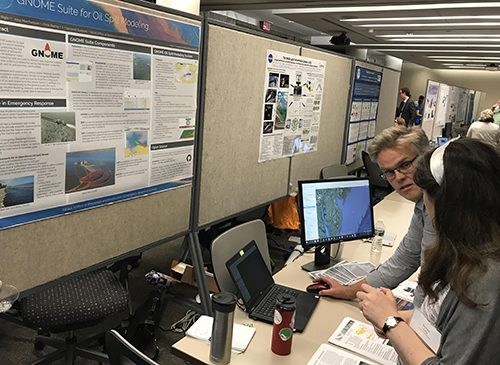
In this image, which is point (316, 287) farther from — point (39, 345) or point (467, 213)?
point (39, 345)

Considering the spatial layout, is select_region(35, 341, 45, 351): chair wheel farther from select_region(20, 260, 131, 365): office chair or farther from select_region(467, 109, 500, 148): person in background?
select_region(467, 109, 500, 148): person in background

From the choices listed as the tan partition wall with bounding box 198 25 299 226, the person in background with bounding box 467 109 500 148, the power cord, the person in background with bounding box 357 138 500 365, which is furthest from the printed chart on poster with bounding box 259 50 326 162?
the person in background with bounding box 467 109 500 148

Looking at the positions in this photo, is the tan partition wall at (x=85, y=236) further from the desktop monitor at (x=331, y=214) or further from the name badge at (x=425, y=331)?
the name badge at (x=425, y=331)

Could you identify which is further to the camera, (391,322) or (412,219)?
(412,219)

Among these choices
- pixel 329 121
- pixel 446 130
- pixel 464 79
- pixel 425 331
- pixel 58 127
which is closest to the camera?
pixel 425 331

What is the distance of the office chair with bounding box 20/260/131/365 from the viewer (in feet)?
6.21

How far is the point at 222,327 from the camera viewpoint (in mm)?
1248

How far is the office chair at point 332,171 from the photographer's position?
12.9ft

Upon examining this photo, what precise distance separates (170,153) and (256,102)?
0.84 metres

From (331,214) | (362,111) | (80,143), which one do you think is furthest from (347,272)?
(362,111)

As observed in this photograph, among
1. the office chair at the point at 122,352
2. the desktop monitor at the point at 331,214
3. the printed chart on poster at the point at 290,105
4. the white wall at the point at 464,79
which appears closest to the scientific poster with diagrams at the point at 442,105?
the printed chart on poster at the point at 290,105

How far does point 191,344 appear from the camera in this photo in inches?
55.4

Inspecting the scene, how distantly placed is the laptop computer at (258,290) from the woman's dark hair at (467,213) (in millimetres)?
736

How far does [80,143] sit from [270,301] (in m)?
1.01
